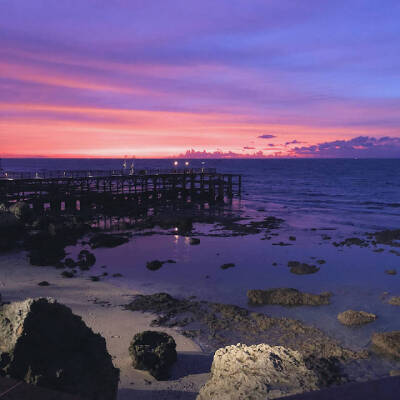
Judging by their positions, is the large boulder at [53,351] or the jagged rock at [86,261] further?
the jagged rock at [86,261]

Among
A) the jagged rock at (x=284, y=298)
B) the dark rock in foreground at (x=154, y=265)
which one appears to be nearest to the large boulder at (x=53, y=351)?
the jagged rock at (x=284, y=298)

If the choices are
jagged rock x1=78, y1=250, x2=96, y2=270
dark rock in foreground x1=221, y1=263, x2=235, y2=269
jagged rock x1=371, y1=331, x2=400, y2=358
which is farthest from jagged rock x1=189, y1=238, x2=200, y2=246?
jagged rock x1=371, y1=331, x2=400, y2=358

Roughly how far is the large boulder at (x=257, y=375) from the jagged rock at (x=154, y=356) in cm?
378

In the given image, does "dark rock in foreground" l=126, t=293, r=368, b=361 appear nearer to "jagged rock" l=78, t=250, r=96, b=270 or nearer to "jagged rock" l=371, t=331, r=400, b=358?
"jagged rock" l=371, t=331, r=400, b=358

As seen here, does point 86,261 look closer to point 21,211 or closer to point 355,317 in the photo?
point 21,211

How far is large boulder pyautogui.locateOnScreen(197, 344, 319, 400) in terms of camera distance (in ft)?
23.7

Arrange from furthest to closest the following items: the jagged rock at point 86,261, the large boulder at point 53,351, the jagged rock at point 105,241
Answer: the jagged rock at point 105,241, the jagged rock at point 86,261, the large boulder at point 53,351

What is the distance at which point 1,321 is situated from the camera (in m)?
8.54

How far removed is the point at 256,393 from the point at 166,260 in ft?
67.3

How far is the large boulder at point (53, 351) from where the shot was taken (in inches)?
317

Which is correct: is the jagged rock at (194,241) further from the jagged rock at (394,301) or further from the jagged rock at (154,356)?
the jagged rock at (154,356)

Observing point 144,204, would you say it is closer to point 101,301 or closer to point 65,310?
point 101,301

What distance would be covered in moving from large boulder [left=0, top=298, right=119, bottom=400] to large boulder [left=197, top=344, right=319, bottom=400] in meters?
2.74

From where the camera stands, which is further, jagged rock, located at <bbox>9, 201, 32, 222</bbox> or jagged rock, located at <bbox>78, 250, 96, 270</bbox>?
jagged rock, located at <bbox>9, 201, 32, 222</bbox>
